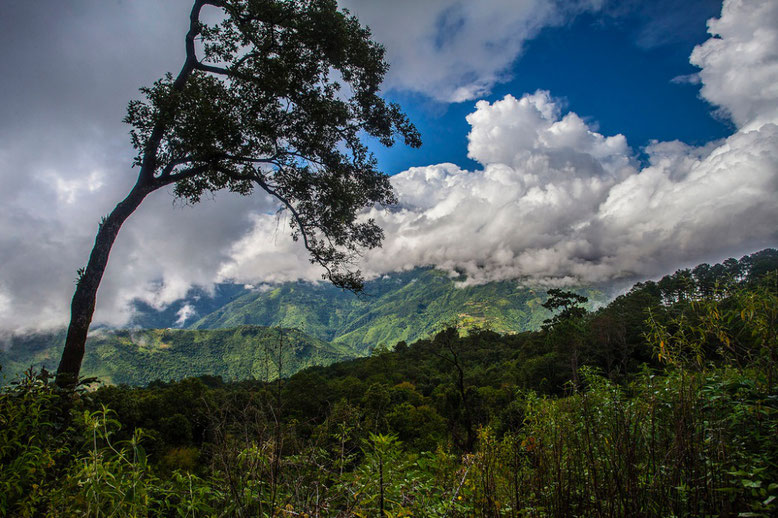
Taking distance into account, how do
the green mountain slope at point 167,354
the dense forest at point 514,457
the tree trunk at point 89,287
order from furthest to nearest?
the green mountain slope at point 167,354 < the tree trunk at point 89,287 < the dense forest at point 514,457

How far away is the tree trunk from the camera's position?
4660mm

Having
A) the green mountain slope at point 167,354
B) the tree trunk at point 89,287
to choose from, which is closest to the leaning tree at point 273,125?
the tree trunk at point 89,287

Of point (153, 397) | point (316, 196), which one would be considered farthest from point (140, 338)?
point (316, 196)

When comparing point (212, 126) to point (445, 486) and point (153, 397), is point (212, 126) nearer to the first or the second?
point (445, 486)

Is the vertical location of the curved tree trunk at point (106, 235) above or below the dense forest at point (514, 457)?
above

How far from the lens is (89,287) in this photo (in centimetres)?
501

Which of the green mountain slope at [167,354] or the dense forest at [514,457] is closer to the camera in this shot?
the dense forest at [514,457]

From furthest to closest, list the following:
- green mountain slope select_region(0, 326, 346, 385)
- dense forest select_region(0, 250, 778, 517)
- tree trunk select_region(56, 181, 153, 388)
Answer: green mountain slope select_region(0, 326, 346, 385)
tree trunk select_region(56, 181, 153, 388)
dense forest select_region(0, 250, 778, 517)

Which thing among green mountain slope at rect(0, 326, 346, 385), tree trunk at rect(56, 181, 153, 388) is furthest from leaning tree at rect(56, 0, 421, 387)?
green mountain slope at rect(0, 326, 346, 385)

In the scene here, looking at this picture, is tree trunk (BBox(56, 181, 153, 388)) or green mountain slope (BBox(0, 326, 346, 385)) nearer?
tree trunk (BBox(56, 181, 153, 388))

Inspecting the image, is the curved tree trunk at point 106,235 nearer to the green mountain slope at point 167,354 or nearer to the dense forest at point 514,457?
the dense forest at point 514,457

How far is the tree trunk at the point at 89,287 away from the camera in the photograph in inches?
183

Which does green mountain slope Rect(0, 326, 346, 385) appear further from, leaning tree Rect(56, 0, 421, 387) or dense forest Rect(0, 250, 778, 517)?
dense forest Rect(0, 250, 778, 517)

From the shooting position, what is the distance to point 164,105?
216 inches
